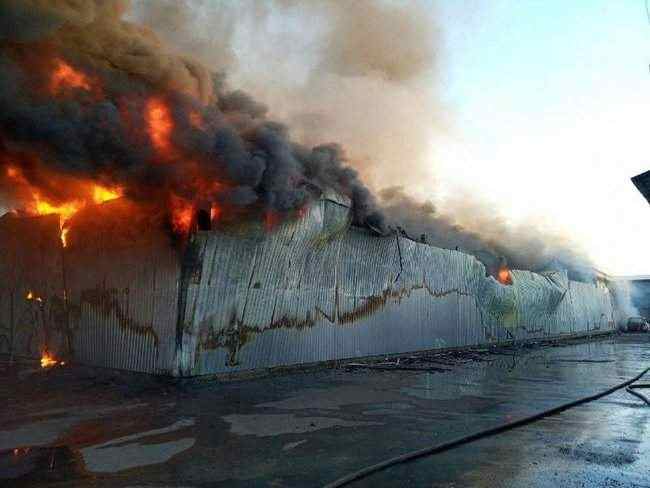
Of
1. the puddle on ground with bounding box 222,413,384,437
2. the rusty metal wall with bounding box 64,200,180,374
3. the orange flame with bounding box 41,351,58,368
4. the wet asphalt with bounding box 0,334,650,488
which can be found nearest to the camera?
the wet asphalt with bounding box 0,334,650,488

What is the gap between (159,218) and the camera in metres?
12.5

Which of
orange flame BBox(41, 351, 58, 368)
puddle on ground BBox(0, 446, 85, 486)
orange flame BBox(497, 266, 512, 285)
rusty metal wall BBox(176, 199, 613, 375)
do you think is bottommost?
puddle on ground BBox(0, 446, 85, 486)

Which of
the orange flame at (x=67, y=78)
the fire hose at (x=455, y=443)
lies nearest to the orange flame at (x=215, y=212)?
the orange flame at (x=67, y=78)

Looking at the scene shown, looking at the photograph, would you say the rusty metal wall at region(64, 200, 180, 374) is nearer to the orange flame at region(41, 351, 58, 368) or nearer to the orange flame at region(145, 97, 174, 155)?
the orange flame at region(41, 351, 58, 368)

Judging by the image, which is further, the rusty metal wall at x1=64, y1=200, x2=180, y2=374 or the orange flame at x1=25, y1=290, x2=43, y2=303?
the orange flame at x1=25, y1=290, x2=43, y2=303

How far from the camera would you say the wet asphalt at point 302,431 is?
566cm

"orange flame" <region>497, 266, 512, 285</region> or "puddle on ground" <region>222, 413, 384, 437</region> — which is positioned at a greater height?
"orange flame" <region>497, 266, 512, 285</region>

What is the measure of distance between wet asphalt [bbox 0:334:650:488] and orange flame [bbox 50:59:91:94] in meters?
7.07

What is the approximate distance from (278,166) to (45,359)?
10299 millimetres

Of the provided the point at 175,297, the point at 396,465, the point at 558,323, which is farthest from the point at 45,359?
the point at 558,323

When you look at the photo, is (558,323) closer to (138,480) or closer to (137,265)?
(137,265)

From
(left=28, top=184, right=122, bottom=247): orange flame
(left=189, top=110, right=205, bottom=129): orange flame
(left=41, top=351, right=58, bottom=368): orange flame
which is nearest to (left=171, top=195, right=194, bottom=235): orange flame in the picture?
(left=189, top=110, right=205, bottom=129): orange flame

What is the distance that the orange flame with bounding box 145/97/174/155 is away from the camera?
11836mm

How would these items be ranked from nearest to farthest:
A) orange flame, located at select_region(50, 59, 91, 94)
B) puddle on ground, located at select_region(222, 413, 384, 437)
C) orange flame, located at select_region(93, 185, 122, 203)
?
puddle on ground, located at select_region(222, 413, 384, 437), orange flame, located at select_region(50, 59, 91, 94), orange flame, located at select_region(93, 185, 122, 203)
